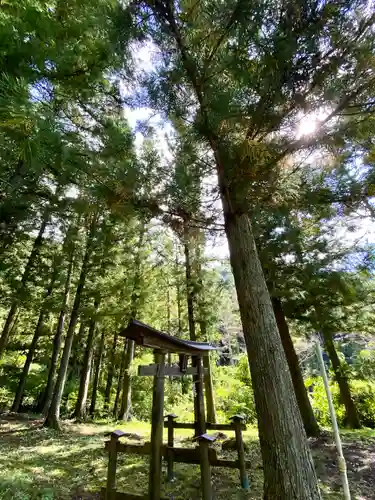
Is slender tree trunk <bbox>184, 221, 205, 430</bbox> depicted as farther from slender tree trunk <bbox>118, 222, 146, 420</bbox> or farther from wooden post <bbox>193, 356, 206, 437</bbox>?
slender tree trunk <bbox>118, 222, 146, 420</bbox>

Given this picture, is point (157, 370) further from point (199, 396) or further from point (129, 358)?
point (129, 358)

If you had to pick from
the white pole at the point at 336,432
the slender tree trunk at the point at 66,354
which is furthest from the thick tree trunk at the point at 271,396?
the slender tree trunk at the point at 66,354

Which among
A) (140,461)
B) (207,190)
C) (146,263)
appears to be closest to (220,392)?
(146,263)

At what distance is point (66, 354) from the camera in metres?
8.33

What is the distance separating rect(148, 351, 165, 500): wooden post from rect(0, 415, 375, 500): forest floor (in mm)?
921

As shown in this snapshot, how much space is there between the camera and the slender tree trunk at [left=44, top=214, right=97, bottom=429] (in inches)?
315

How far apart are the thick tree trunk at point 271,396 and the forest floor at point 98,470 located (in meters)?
2.13

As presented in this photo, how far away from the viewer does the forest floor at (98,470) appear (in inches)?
158

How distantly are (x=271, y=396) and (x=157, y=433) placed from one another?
175 centimetres

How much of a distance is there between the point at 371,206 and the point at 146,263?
316 inches

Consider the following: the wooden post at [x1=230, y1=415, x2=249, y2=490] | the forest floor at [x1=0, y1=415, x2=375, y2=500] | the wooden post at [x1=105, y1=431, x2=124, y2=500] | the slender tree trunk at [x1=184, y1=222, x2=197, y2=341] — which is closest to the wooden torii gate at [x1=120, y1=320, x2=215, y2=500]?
the wooden post at [x1=105, y1=431, x2=124, y2=500]

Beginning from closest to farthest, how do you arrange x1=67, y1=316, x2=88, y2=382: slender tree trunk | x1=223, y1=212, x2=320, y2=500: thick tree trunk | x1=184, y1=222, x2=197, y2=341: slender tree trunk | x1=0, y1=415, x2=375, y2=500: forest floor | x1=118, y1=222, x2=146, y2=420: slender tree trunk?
x1=223, y1=212, x2=320, y2=500: thick tree trunk
x1=0, y1=415, x2=375, y2=500: forest floor
x1=184, y1=222, x2=197, y2=341: slender tree trunk
x1=118, y1=222, x2=146, y2=420: slender tree trunk
x1=67, y1=316, x2=88, y2=382: slender tree trunk

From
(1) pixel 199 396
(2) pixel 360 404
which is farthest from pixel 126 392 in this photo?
(2) pixel 360 404

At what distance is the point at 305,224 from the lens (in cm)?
590
